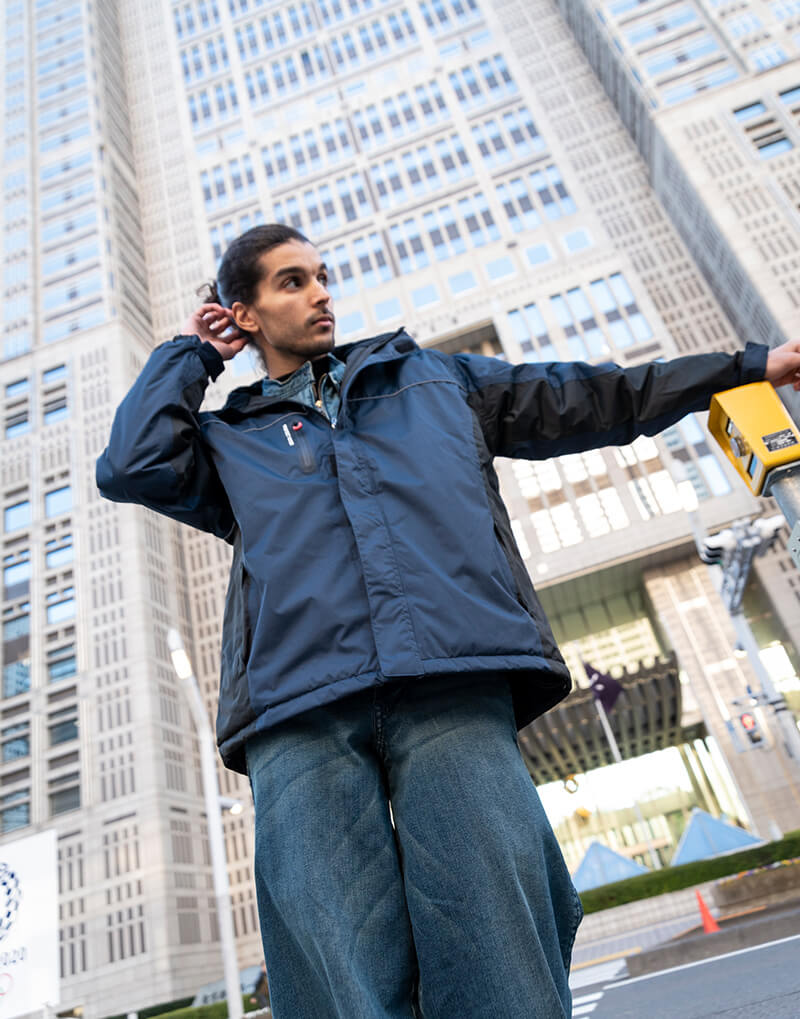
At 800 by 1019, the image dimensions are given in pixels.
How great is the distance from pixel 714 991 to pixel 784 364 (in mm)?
3266

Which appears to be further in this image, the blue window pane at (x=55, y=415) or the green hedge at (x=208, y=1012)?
the blue window pane at (x=55, y=415)

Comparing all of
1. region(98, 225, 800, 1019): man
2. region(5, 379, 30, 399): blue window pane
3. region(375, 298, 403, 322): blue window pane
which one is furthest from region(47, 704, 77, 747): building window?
region(98, 225, 800, 1019): man

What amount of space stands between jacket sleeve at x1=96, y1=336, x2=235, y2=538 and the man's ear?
0.20m

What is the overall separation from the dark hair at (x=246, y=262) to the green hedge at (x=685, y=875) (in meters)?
16.3

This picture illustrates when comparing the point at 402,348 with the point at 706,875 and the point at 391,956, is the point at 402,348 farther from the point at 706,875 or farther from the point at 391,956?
the point at 706,875

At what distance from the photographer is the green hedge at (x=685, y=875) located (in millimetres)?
14914

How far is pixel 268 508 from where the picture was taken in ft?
5.23

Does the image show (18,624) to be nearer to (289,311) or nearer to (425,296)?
(425,296)

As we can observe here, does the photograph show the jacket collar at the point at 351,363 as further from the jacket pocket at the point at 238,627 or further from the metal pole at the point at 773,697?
the metal pole at the point at 773,697

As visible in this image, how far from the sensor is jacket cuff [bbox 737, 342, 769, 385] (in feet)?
6.23

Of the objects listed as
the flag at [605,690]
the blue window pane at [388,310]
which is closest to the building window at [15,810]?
the flag at [605,690]

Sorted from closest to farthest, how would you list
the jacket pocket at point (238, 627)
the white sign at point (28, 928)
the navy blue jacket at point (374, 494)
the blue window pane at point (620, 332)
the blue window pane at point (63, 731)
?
the navy blue jacket at point (374, 494) < the jacket pocket at point (238, 627) < the white sign at point (28, 928) < the blue window pane at point (63, 731) < the blue window pane at point (620, 332)

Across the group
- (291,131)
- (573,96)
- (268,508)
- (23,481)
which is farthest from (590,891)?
(291,131)

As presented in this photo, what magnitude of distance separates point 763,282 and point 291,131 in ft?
104
